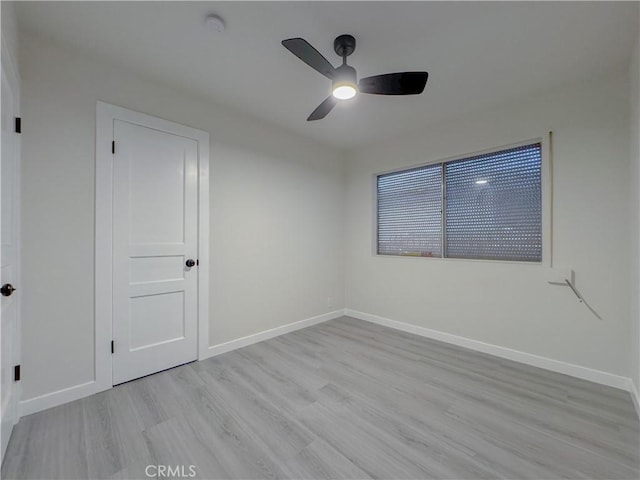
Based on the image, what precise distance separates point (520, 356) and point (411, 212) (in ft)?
6.39

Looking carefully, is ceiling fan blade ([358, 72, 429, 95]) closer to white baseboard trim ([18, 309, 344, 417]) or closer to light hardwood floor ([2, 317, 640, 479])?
light hardwood floor ([2, 317, 640, 479])

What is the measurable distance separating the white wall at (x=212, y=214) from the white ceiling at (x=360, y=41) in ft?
0.83

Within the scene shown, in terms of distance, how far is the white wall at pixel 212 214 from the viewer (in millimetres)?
1913

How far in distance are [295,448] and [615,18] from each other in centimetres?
326

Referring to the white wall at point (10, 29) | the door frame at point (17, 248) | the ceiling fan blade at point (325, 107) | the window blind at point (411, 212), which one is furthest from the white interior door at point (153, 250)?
the window blind at point (411, 212)

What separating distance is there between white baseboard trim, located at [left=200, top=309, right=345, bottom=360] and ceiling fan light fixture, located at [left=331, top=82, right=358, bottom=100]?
2.58 metres

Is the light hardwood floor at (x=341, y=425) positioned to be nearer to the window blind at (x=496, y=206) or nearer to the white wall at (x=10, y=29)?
the window blind at (x=496, y=206)

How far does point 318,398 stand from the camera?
2.08 meters

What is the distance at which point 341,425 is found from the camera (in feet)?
5.86

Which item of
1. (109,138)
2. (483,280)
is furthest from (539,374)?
(109,138)

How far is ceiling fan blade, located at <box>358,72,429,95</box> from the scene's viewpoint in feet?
5.97

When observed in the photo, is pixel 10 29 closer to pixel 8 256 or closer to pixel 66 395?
pixel 8 256

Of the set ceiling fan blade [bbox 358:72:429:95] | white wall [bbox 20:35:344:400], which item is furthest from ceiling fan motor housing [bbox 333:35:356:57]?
white wall [bbox 20:35:344:400]

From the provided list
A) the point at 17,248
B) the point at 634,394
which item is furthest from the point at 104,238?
the point at 634,394
